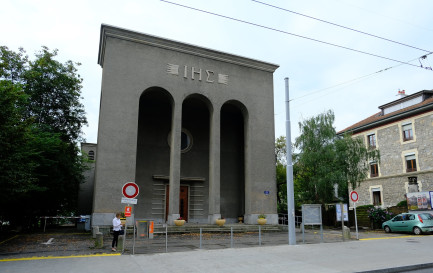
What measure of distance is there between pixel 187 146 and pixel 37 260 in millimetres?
14949

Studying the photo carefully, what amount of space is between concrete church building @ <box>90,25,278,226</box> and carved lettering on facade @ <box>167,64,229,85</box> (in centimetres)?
7

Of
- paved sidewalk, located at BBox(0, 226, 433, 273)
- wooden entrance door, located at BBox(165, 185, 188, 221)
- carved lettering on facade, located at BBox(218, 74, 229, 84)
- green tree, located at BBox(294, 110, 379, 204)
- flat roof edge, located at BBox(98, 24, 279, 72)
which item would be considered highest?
flat roof edge, located at BBox(98, 24, 279, 72)

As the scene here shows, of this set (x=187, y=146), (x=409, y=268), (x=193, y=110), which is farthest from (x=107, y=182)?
(x=409, y=268)

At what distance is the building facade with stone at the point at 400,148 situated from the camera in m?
29.2

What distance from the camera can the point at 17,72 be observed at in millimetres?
23703

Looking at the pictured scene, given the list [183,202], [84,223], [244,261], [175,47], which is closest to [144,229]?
[244,261]

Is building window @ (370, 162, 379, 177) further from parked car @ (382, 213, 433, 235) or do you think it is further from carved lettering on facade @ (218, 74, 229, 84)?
carved lettering on facade @ (218, 74, 229, 84)

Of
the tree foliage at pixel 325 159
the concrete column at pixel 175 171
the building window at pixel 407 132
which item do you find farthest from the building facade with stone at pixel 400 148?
the concrete column at pixel 175 171

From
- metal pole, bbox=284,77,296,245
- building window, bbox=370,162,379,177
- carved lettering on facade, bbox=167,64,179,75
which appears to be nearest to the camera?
metal pole, bbox=284,77,296,245

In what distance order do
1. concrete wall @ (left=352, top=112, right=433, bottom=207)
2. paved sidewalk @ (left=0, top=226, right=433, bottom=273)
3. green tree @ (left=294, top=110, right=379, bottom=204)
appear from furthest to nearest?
concrete wall @ (left=352, top=112, right=433, bottom=207) < green tree @ (left=294, top=110, right=379, bottom=204) < paved sidewalk @ (left=0, top=226, right=433, bottom=273)

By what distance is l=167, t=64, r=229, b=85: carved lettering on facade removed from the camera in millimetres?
21266

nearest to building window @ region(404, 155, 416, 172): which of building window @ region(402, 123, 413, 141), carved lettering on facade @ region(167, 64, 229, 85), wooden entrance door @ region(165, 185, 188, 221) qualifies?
building window @ region(402, 123, 413, 141)

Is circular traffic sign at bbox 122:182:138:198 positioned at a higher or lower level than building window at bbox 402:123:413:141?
lower

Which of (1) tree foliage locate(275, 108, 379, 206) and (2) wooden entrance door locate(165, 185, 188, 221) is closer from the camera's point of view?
(2) wooden entrance door locate(165, 185, 188, 221)
